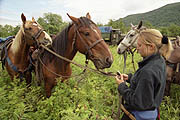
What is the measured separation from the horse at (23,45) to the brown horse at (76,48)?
35cm

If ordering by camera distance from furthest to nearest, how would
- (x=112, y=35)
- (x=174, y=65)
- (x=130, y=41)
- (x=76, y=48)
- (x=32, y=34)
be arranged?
(x=112, y=35) → (x=130, y=41) → (x=174, y=65) → (x=32, y=34) → (x=76, y=48)

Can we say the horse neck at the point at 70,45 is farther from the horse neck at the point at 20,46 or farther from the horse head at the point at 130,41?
the horse head at the point at 130,41

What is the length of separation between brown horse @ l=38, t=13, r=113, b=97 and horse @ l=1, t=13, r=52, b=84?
352 millimetres

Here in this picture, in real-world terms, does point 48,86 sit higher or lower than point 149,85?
lower

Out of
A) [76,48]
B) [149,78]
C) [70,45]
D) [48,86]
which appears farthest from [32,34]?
[149,78]

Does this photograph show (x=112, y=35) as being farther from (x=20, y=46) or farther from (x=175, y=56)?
(x=20, y=46)

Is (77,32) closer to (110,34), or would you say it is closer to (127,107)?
(127,107)

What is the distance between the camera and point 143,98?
1.06 m

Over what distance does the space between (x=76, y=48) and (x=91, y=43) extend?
438 millimetres

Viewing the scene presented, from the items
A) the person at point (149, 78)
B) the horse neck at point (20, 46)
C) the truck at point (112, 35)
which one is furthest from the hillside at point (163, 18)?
the person at point (149, 78)

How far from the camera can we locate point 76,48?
231 cm

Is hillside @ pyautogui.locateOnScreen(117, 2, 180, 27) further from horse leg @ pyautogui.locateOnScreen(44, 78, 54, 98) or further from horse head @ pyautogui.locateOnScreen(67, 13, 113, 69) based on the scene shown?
horse leg @ pyautogui.locateOnScreen(44, 78, 54, 98)

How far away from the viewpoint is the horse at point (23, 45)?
2434 millimetres

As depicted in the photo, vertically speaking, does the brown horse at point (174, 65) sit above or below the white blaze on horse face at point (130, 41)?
below
